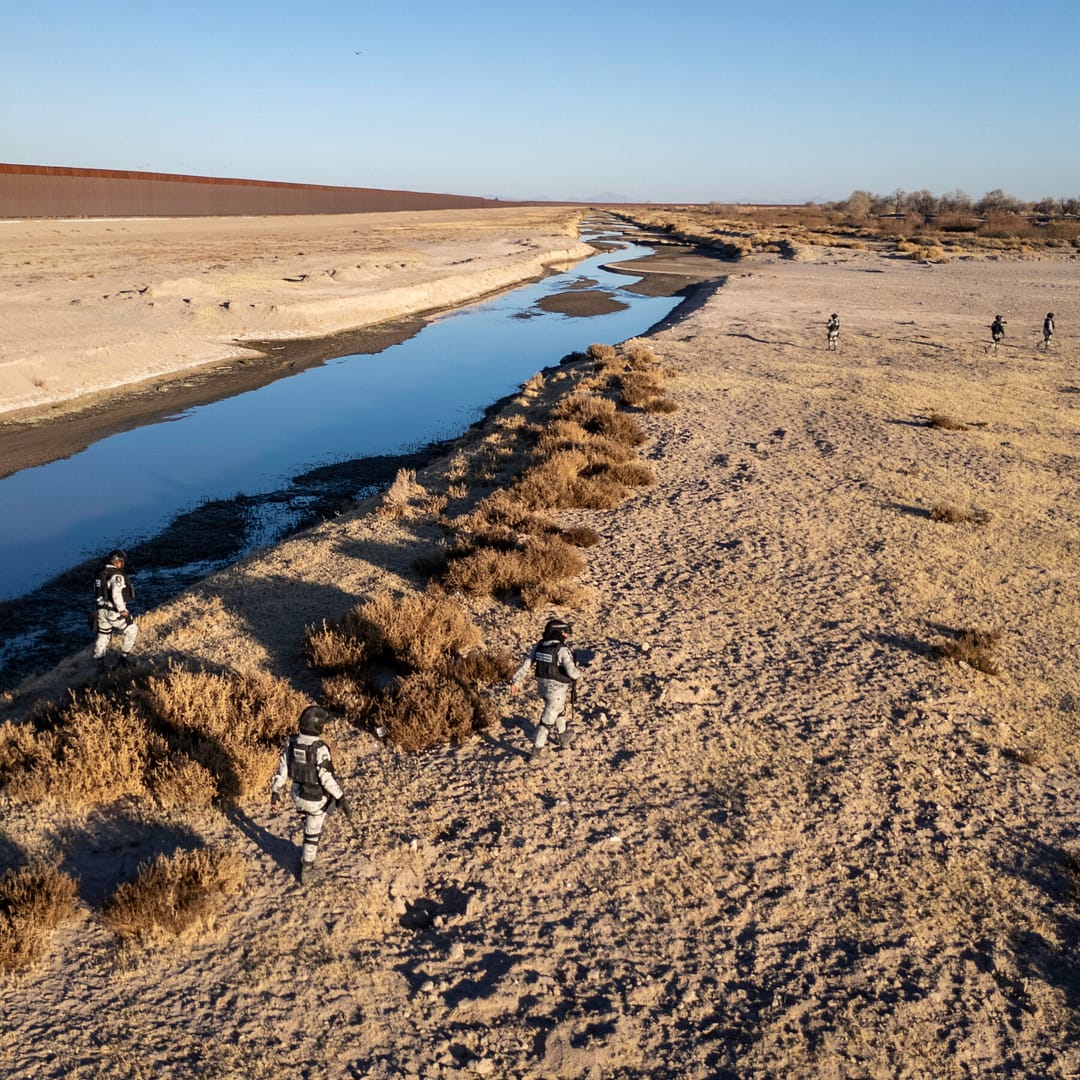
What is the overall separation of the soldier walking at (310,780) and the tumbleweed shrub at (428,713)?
67.9 inches

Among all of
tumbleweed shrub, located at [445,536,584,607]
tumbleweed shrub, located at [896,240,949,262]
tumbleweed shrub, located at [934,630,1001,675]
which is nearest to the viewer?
tumbleweed shrub, located at [934,630,1001,675]

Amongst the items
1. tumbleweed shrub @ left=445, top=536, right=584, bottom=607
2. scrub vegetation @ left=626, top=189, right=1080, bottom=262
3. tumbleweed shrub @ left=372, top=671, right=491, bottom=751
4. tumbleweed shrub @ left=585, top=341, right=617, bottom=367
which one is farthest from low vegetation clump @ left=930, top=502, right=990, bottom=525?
scrub vegetation @ left=626, top=189, right=1080, bottom=262

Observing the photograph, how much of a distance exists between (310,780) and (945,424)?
17615mm

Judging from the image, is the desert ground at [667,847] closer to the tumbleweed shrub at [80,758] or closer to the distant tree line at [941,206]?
the tumbleweed shrub at [80,758]

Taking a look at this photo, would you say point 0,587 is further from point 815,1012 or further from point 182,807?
point 815,1012

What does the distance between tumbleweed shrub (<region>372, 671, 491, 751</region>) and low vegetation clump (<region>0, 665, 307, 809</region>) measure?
0.92 m

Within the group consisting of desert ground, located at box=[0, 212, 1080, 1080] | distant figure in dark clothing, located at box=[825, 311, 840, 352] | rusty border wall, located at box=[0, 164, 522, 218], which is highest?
rusty border wall, located at box=[0, 164, 522, 218]

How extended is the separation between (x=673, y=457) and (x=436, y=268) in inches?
1803

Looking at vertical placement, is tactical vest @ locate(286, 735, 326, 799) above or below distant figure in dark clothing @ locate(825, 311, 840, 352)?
below

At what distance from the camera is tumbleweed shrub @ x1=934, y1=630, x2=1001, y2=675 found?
934 cm

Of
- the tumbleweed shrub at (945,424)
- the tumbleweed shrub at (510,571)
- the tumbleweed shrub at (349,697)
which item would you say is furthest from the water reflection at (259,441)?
the tumbleweed shrub at (945,424)

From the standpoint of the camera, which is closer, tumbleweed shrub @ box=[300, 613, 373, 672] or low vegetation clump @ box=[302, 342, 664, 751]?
low vegetation clump @ box=[302, 342, 664, 751]

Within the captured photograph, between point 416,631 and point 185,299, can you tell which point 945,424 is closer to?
point 416,631

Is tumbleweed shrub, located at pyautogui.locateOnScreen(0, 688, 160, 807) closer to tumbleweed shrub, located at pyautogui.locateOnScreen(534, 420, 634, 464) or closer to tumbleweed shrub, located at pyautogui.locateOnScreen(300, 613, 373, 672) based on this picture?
tumbleweed shrub, located at pyautogui.locateOnScreen(300, 613, 373, 672)
